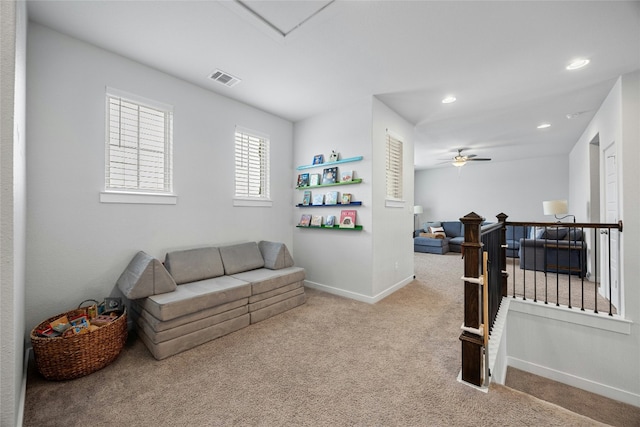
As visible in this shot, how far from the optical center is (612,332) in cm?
272

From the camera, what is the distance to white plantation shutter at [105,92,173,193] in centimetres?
261

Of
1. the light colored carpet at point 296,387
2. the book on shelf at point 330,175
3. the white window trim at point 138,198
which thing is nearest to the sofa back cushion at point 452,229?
the book on shelf at point 330,175

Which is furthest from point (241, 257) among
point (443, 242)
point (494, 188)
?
point (494, 188)

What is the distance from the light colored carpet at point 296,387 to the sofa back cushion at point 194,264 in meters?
0.68

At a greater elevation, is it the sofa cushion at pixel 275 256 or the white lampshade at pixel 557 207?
the white lampshade at pixel 557 207

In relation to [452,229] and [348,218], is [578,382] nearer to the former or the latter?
[348,218]

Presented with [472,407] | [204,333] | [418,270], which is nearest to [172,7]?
[204,333]

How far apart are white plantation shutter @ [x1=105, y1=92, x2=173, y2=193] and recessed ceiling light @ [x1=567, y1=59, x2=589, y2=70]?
4317 millimetres

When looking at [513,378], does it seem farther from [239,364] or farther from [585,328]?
[239,364]

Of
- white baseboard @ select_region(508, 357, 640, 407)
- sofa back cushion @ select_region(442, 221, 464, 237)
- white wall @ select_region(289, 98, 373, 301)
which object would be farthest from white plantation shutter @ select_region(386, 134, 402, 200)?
sofa back cushion @ select_region(442, 221, 464, 237)

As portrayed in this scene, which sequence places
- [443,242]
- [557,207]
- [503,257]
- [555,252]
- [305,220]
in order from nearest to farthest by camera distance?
1. [503,257]
2. [305,220]
3. [555,252]
4. [557,207]
5. [443,242]

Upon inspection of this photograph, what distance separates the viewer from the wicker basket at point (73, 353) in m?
1.83

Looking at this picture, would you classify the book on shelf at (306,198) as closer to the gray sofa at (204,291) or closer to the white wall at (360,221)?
the white wall at (360,221)

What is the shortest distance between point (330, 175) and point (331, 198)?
1.11 ft
